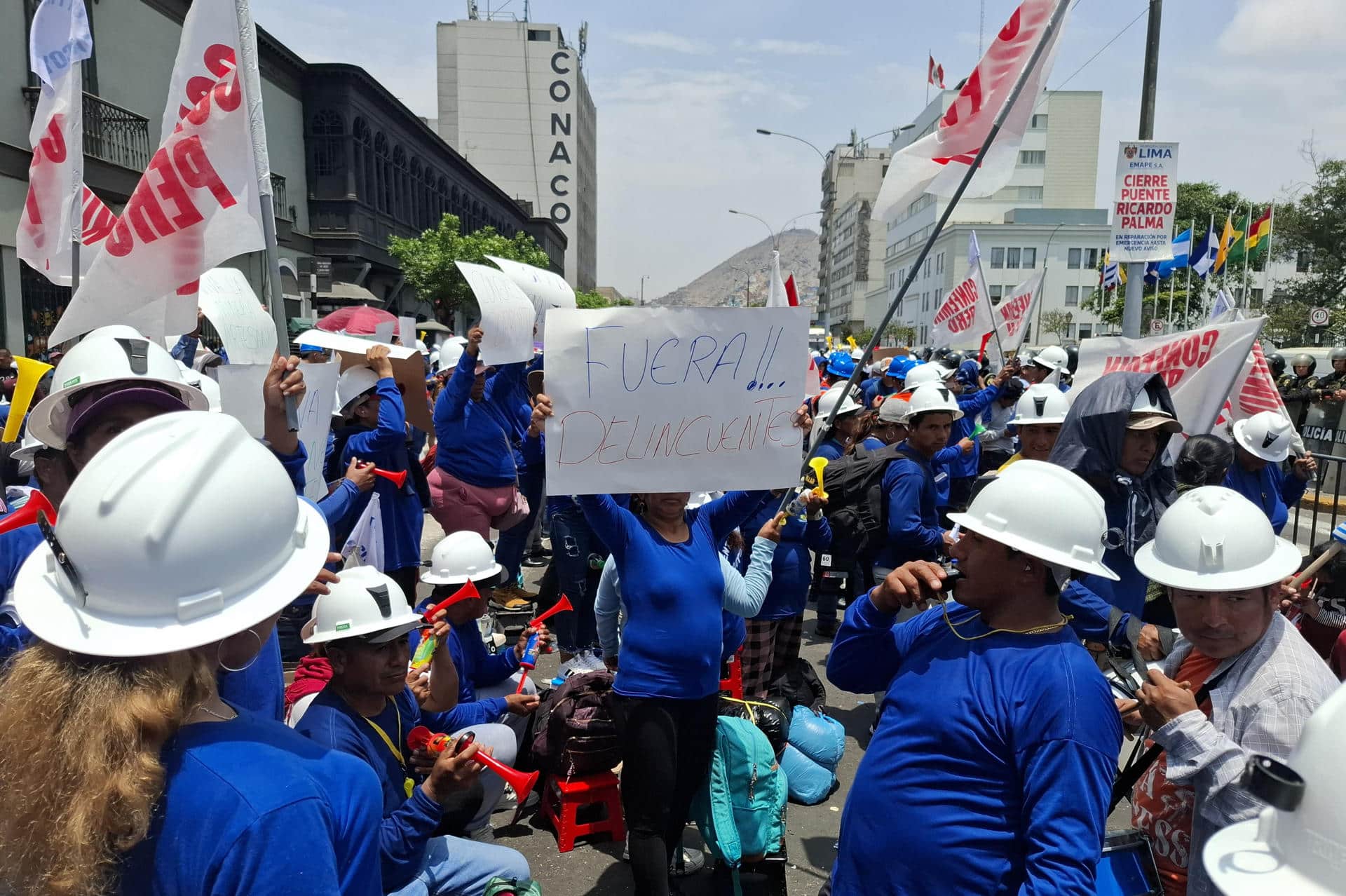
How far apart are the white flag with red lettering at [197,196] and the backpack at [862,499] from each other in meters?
3.56

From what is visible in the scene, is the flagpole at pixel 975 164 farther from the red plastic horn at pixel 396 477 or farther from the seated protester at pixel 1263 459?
the seated protester at pixel 1263 459

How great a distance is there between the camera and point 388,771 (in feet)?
8.75

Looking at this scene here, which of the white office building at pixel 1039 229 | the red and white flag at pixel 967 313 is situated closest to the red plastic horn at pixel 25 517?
the red and white flag at pixel 967 313

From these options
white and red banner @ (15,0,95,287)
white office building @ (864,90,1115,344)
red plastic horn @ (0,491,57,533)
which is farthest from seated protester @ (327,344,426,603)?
white office building @ (864,90,1115,344)

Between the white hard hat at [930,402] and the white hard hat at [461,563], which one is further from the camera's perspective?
the white hard hat at [930,402]

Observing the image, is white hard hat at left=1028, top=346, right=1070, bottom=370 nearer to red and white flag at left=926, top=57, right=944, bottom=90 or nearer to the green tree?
red and white flag at left=926, top=57, right=944, bottom=90

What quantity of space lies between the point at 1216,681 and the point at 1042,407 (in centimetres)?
307

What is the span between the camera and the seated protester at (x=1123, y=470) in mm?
3816

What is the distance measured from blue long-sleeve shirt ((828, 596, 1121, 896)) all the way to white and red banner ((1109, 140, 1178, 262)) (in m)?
7.91

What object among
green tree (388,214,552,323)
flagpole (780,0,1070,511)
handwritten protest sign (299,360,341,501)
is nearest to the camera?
flagpole (780,0,1070,511)

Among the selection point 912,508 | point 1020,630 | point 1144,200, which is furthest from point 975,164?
point 1144,200

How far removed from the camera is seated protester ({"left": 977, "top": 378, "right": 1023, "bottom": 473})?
8.65m

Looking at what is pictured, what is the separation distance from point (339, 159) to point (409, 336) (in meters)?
29.9

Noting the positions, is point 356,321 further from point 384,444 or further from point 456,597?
point 456,597
